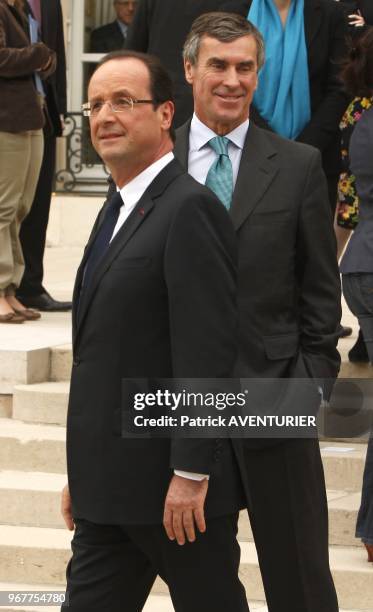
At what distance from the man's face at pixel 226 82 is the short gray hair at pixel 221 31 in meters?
0.02

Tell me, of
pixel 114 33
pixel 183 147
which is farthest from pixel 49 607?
pixel 114 33

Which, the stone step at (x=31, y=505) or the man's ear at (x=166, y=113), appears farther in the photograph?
the stone step at (x=31, y=505)

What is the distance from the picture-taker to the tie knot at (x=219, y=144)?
452cm

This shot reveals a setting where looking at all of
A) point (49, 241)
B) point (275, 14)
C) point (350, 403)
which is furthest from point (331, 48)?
point (49, 241)

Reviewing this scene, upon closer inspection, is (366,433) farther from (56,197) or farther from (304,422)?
(56,197)

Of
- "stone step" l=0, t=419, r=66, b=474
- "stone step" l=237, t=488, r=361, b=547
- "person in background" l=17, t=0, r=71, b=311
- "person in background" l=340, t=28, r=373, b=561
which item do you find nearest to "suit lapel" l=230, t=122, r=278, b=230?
"person in background" l=340, t=28, r=373, b=561

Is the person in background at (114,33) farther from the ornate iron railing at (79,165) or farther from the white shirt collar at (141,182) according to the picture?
the white shirt collar at (141,182)

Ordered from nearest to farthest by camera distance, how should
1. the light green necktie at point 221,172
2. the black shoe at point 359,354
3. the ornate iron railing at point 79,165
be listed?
the light green necktie at point 221,172 < the black shoe at point 359,354 < the ornate iron railing at point 79,165

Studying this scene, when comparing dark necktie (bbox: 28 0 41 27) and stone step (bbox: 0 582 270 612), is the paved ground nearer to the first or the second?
stone step (bbox: 0 582 270 612)

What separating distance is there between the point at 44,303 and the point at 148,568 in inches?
182

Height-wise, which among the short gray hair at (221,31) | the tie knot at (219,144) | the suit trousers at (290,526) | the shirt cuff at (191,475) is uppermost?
the short gray hair at (221,31)

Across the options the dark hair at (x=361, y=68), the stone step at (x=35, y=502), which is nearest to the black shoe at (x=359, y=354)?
the stone step at (x=35, y=502)

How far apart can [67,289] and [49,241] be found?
206 cm

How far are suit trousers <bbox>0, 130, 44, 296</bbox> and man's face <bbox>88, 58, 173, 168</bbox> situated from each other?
3795 millimetres
